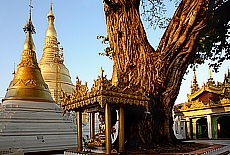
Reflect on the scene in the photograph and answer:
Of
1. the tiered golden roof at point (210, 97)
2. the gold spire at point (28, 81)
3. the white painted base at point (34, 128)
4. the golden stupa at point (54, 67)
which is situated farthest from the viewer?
the golden stupa at point (54, 67)

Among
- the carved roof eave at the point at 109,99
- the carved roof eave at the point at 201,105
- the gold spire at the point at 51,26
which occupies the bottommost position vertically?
the carved roof eave at the point at 201,105

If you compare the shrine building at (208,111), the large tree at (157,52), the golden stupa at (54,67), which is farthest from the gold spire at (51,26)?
the large tree at (157,52)

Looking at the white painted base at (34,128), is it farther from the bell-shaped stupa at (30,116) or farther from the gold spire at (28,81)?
the gold spire at (28,81)

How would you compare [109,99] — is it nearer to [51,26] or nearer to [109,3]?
[109,3]

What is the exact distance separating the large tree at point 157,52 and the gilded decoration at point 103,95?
61 cm

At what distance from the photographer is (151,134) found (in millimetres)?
7043

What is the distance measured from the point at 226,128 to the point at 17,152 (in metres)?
15.5

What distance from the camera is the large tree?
7.23 m

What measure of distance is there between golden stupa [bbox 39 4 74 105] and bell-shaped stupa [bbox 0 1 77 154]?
5.57 meters

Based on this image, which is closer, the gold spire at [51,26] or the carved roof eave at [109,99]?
the carved roof eave at [109,99]

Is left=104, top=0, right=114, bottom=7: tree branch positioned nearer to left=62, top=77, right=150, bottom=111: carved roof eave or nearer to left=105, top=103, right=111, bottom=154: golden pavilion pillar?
left=62, top=77, right=150, bottom=111: carved roof eave

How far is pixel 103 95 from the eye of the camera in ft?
18.7

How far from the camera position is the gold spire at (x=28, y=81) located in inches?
548

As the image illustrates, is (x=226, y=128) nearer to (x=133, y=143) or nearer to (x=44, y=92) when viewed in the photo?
(x=44, y=92)
